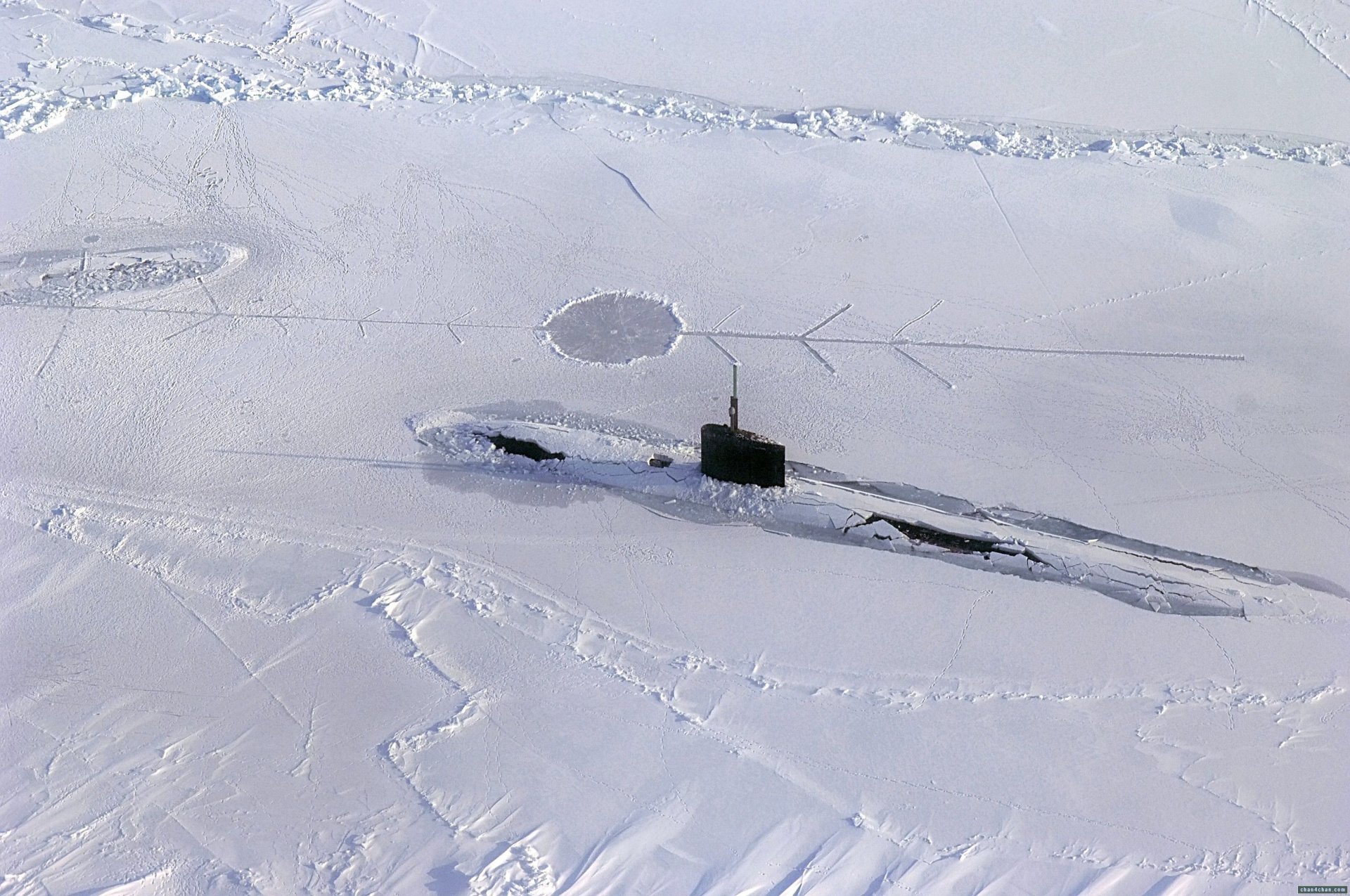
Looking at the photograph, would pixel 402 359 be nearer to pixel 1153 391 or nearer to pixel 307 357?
pixel 307 357

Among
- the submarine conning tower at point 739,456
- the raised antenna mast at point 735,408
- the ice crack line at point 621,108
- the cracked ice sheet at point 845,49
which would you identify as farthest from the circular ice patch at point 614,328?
the cracked ice sheet at point 845,49

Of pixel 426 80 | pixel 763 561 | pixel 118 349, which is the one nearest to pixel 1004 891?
pixel 763 561

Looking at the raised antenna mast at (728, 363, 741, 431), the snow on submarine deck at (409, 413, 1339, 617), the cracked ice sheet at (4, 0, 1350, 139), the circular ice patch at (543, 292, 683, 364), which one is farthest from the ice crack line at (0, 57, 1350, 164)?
the snow on submarine deck at (409, 413, 1339, 617)

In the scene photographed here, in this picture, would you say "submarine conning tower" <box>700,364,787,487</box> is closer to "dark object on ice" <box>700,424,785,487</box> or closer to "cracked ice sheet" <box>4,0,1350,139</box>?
"dark object on ice" <box>700,424,785,487</box>

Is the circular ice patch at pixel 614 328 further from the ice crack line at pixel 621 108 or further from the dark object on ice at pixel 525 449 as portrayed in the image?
the ice crack line at pixel 621 108

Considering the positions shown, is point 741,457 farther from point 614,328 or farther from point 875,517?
point 614,328
